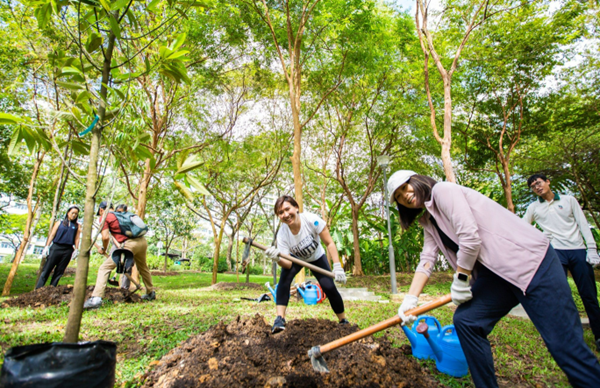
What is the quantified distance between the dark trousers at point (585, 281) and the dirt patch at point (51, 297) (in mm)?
6269

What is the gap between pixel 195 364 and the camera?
2.14 metres

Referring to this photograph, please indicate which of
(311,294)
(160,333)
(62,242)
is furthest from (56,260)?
(311,294)

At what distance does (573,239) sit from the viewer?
3.31 metres

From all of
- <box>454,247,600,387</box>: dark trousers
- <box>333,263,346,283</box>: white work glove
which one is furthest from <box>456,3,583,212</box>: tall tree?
<box>454,247,600,387</box>: dark trousers

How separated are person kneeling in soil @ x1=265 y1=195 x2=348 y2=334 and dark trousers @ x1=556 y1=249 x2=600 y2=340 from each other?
100 inches

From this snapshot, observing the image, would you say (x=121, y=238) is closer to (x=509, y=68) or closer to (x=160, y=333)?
(x=160, y=333)

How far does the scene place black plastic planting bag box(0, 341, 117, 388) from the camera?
1075 millimetres

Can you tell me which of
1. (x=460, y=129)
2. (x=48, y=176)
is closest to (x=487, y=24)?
(x=460, y=129)

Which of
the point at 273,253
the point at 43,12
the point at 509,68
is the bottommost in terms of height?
the point at 273,253

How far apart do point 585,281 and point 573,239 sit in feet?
1.51

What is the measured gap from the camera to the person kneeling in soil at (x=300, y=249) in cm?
316

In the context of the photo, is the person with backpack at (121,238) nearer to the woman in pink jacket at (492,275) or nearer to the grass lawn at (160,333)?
the grass lawn at (160,333)

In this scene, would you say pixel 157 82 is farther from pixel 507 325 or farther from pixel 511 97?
pixel 511 97

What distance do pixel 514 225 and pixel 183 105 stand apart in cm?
926
